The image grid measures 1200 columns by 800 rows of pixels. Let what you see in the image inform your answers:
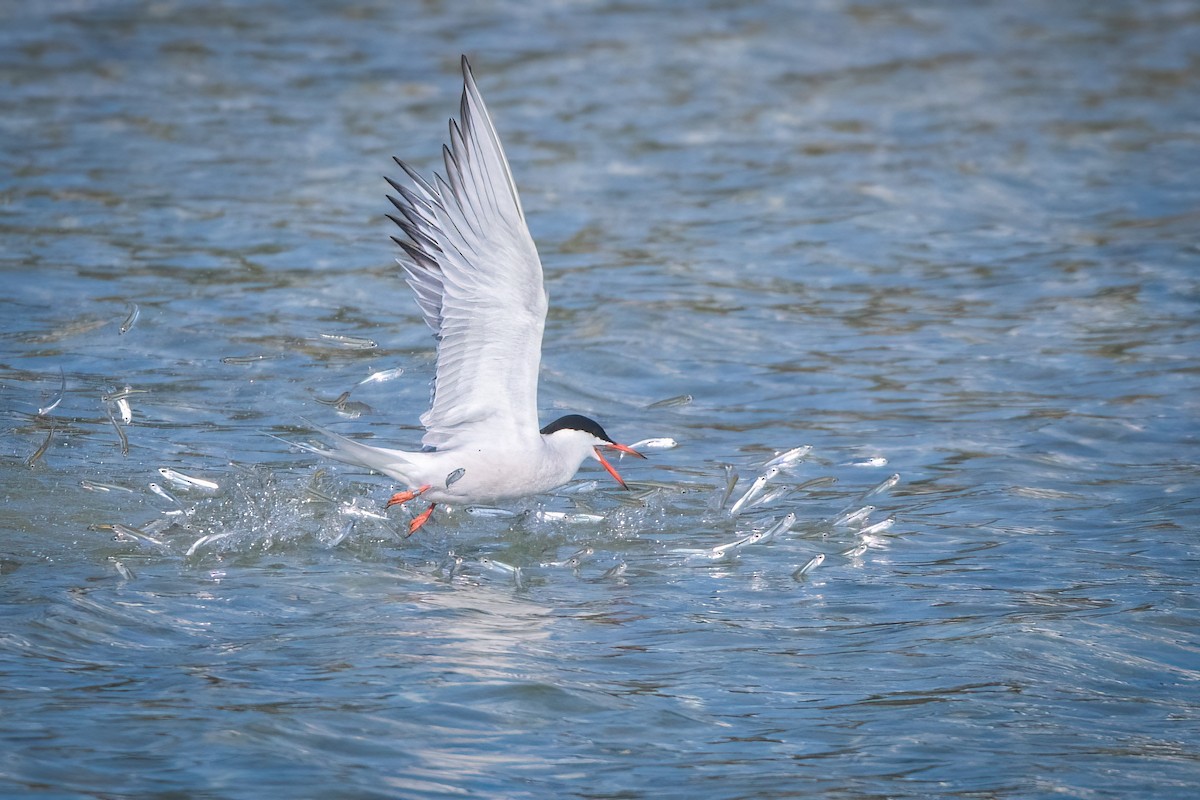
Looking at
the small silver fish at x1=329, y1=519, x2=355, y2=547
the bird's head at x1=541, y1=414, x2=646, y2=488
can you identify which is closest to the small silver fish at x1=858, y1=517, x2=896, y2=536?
the bird's head at x1=541, y1=414, x2=646, y2=488

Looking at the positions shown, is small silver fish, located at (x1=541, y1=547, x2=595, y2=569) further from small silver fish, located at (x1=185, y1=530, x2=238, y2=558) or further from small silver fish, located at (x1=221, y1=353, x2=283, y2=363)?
small silver fish, located at (x1=221, y1=353, x2=283, y2=363)

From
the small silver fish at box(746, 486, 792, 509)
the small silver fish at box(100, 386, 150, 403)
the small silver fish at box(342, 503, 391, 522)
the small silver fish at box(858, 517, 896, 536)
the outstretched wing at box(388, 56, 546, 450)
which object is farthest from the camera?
the small silver fish at box(100, 386, 150, 403)

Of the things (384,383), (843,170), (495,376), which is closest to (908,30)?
(843,170)

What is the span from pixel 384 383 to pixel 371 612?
3560 mm

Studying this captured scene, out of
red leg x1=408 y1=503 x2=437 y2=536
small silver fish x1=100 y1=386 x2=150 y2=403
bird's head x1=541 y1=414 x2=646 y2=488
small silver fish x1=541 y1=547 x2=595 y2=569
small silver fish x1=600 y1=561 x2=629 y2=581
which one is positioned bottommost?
small silver fish x1=541 y1=547 x2=595 y2=569

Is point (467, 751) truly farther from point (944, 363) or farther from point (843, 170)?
point (843, 170)

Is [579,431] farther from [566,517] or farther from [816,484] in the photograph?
[816,484]

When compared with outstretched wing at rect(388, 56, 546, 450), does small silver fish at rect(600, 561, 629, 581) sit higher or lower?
lower

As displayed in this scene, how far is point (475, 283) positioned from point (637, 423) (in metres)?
2.85

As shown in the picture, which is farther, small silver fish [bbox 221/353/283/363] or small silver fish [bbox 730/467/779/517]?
small silver fish [bbox 221/353/283/363]

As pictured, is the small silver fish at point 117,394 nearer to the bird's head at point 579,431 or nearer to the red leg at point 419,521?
the red leg at point 419,521

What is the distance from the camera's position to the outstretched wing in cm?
601

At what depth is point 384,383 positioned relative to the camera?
9.50m

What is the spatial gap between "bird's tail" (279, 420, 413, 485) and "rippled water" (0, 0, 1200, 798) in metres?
0.26
